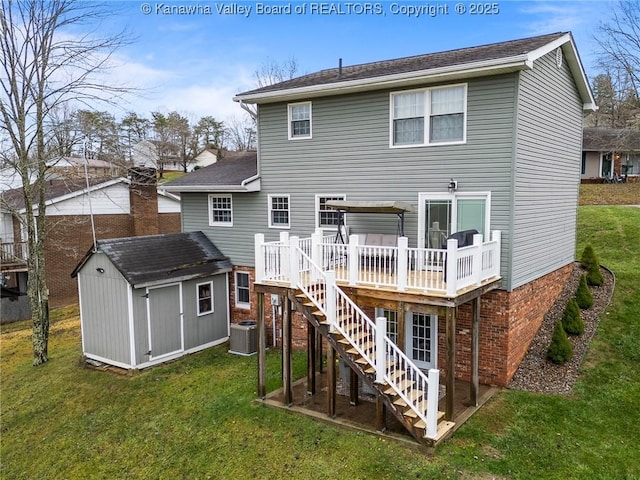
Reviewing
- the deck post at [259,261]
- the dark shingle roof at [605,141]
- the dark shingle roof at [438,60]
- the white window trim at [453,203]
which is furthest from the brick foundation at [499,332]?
the dark shingle roof at [605,141]

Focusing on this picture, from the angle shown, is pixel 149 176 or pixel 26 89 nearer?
pixel 26 89

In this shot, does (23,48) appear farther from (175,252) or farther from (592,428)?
(592,428)

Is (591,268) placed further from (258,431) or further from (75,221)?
(75,221)

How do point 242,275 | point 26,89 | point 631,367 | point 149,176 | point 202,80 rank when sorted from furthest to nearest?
point 202,80, point 149,176, point 242,275, point 26,89, point 631,367

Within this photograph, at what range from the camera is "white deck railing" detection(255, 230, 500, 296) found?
863 centimetres

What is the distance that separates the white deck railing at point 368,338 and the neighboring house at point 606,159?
1160 inches

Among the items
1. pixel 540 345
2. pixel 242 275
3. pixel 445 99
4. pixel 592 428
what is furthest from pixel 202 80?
pixel 592 428

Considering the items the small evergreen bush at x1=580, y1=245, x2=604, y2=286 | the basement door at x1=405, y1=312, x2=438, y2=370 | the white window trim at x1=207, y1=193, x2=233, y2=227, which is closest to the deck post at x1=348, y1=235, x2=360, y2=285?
the basement door at x1=405, y1=312, x2=438, y2=370

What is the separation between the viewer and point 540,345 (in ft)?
37.8

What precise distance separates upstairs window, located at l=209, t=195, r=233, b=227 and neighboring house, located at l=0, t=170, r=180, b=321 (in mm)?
5379

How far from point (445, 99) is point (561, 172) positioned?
181 inches

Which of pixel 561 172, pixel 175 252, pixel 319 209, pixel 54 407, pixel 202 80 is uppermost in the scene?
pixel 202 80

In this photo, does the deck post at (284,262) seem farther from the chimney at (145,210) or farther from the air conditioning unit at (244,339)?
the chimney at (145,210)

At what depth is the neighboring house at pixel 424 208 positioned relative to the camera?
896cm
